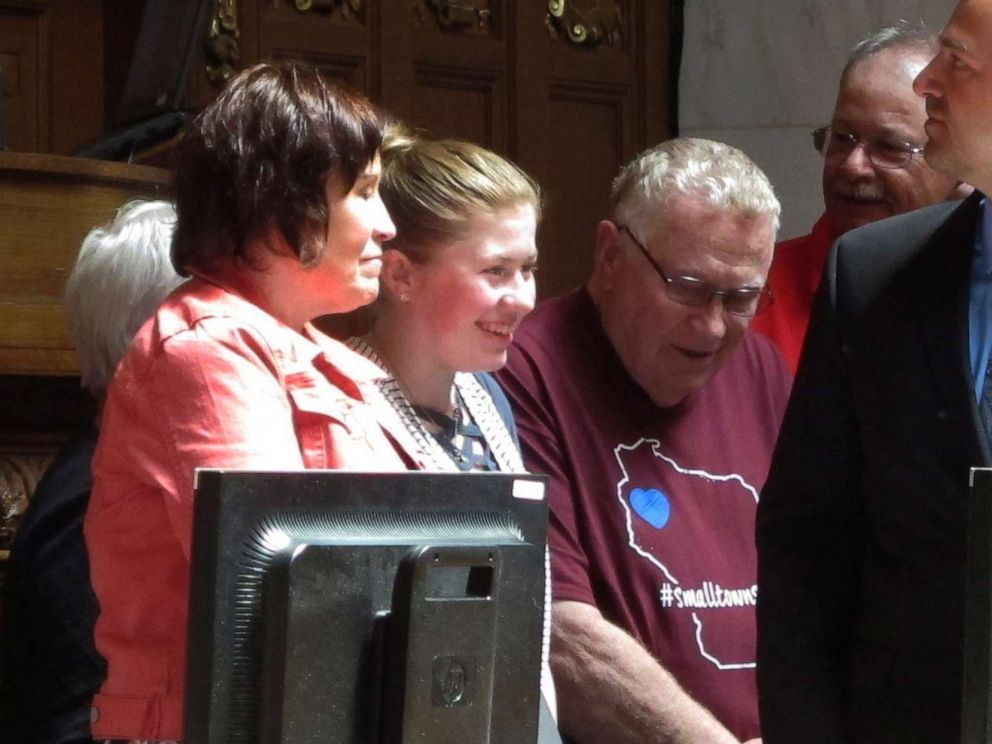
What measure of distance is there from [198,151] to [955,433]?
0.80 meters

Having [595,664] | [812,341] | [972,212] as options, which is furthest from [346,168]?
[595,664]

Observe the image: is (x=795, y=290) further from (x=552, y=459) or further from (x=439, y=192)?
(x=439, y=192)

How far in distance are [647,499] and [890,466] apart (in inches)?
31.3

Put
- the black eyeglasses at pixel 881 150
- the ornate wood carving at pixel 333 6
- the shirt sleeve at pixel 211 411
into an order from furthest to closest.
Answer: the ornate wood carving at pixel 333 6 < the black eyeglasses at pixel 881 150 < the shirt sleeve at pixel 211 411

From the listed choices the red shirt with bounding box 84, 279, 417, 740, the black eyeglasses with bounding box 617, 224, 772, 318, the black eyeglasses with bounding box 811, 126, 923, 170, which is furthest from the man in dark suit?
the black eyeglasses with bounding box 811, 126, 923, 170

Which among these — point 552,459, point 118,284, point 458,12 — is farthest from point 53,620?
point 458,12

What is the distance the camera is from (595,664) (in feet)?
8.13

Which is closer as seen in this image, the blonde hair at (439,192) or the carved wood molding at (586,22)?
the blonde hair at (439,192)

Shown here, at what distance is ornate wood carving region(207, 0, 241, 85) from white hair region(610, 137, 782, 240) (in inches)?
56.9

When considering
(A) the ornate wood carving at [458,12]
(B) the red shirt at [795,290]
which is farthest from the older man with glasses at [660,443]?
(A) the ornate wood carving at [458,12]

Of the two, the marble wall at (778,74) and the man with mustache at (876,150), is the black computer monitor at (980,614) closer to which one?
the man with mustache at (876,150)

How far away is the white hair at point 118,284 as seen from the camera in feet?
7.70

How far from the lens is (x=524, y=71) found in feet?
14.5

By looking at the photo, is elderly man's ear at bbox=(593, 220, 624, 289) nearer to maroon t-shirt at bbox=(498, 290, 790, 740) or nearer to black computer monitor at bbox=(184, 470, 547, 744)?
maroon t-shirt at bbox=(498, 290, 790, 740)
